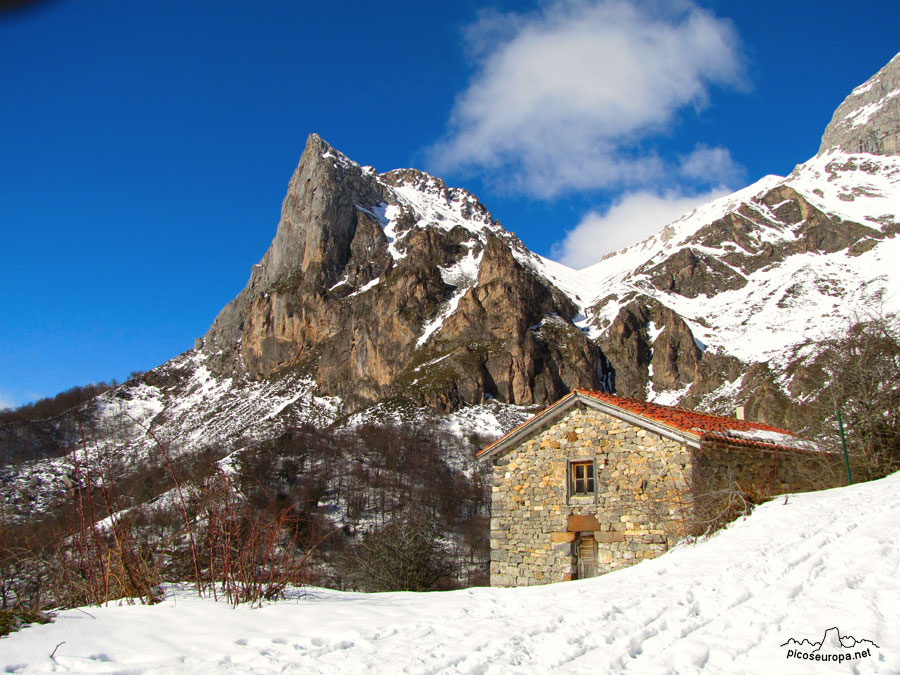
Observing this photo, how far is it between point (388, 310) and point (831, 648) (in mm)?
112932

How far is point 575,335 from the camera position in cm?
10788

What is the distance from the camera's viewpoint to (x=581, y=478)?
1534cm

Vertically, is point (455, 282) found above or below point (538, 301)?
above

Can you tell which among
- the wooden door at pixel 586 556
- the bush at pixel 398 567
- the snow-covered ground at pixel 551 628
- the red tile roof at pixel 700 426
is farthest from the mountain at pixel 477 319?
the snow-covered ground at pixel 551 628

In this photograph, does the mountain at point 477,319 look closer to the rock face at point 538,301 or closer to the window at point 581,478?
the rock face at point 538,301

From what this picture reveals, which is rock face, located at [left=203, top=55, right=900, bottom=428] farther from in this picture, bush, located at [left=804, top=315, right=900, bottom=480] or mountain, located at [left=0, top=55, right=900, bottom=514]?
bush, located at [left=804, top=315, right=900, bottom=480]

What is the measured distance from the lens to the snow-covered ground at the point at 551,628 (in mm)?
4684

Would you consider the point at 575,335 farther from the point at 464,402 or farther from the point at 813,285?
the point at 813,285

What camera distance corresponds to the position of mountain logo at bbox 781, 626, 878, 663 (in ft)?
15.9

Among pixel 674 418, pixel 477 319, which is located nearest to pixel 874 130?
pixel 477 319

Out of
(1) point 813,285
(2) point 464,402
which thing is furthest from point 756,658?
(1) point 813,285

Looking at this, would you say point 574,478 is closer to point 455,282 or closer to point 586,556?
point 586,556

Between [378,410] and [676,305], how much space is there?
225ft

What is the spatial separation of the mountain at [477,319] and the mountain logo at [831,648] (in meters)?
76.3
